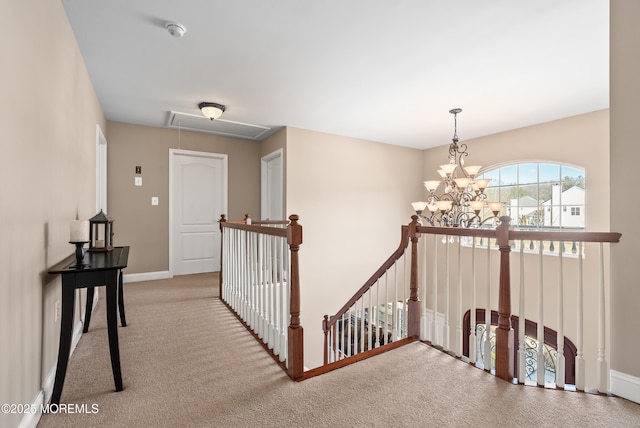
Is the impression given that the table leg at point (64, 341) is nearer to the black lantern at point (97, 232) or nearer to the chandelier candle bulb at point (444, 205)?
the black lantern at point (97, 232)

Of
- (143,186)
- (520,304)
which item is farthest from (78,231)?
(143,186)

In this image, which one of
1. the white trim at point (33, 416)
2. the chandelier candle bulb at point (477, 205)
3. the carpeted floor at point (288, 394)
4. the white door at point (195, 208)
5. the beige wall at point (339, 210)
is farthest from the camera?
the white door at point (195, 208)

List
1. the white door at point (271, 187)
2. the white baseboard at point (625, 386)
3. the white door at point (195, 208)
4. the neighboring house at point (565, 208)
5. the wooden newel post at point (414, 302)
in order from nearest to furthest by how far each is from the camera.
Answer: the white baseboard at point (625, 386) → the wooden newel post at point (414, 302) → the neighboring house at point (565, 208) → the white door at point (195, 208) → the white door at point (271, 187)

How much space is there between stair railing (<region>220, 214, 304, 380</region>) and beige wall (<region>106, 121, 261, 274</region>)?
5.67ft

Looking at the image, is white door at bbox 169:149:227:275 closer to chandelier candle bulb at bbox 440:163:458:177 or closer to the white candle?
the white candle

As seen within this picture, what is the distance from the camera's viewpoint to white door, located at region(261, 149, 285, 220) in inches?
195

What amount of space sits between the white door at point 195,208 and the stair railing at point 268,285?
1700 millimetres

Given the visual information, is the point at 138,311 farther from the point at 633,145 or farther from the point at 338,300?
the point at 633,145

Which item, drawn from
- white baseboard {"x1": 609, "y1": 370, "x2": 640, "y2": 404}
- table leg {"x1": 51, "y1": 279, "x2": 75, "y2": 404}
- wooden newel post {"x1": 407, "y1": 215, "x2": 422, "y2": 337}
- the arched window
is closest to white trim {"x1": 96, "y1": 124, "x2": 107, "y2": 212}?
table leg {"x1": 51, "y1": 279, "x2": 75, "y2": 404}

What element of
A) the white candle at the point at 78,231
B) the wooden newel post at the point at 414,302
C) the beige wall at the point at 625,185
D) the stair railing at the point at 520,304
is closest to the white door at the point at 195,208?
the white candle at the point at 78,231

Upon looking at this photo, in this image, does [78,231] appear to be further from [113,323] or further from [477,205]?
[477,205]

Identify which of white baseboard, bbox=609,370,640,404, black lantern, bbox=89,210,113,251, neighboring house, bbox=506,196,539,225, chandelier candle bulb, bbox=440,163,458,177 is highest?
chandelier candle bulb, bbox=440,163,458,177

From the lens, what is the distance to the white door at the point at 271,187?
495 cm

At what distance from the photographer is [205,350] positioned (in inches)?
90.4
